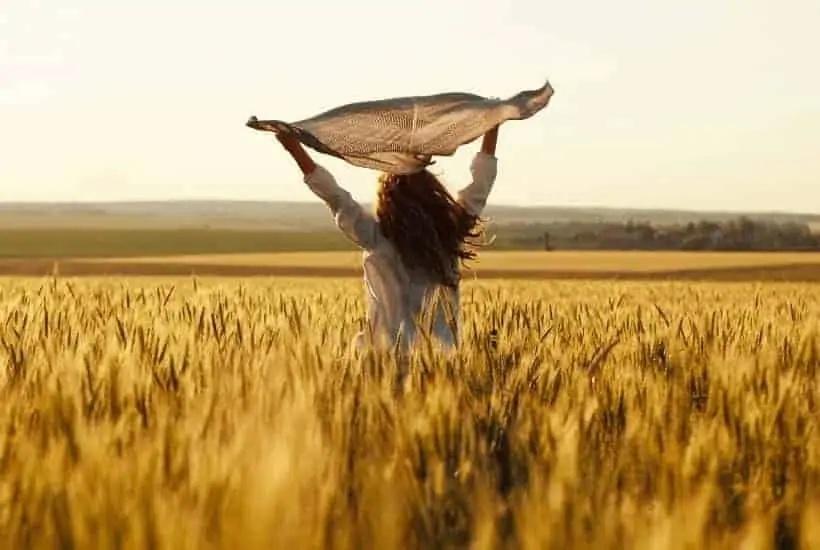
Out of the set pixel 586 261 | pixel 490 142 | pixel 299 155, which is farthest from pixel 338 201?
pixel 586 261

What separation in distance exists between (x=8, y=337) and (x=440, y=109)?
1.55 m

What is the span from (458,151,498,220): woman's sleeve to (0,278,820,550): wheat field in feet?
2.43

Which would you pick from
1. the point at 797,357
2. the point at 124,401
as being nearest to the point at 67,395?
the point at 124,401

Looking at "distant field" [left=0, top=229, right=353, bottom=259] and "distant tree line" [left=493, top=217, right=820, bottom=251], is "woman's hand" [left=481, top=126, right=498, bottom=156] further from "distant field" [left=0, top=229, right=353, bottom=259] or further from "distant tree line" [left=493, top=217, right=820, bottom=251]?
"distant field" [left=0, top=229, right=353, bottom=259]

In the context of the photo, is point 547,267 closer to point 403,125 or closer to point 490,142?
point 490,142

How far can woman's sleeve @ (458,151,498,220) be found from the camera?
4.24 m

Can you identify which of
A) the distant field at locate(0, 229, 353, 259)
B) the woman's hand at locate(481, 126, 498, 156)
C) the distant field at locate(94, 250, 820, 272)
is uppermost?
the woman's hand at locate(481, 126, 498, 156)

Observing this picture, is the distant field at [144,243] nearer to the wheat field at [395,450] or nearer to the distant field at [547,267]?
the distant field at [547,267]

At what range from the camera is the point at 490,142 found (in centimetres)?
432

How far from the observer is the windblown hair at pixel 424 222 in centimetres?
410

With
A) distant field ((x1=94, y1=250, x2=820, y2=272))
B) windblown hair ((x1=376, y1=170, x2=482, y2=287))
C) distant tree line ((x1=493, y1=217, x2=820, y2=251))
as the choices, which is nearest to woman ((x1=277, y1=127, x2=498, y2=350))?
windblown hair ((x1=376, y1=170, x2=482, y2=287))

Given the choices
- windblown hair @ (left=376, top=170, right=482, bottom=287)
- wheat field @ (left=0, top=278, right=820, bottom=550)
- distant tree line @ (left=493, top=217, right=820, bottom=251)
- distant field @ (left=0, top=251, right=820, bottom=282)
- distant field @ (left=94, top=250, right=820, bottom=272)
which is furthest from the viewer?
distant tree line @ (left=493, top=217, right=820, bottom=251)

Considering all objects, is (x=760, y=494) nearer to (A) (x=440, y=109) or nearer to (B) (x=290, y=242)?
(A) (x=440, y=109)

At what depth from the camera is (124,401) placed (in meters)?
2.66
